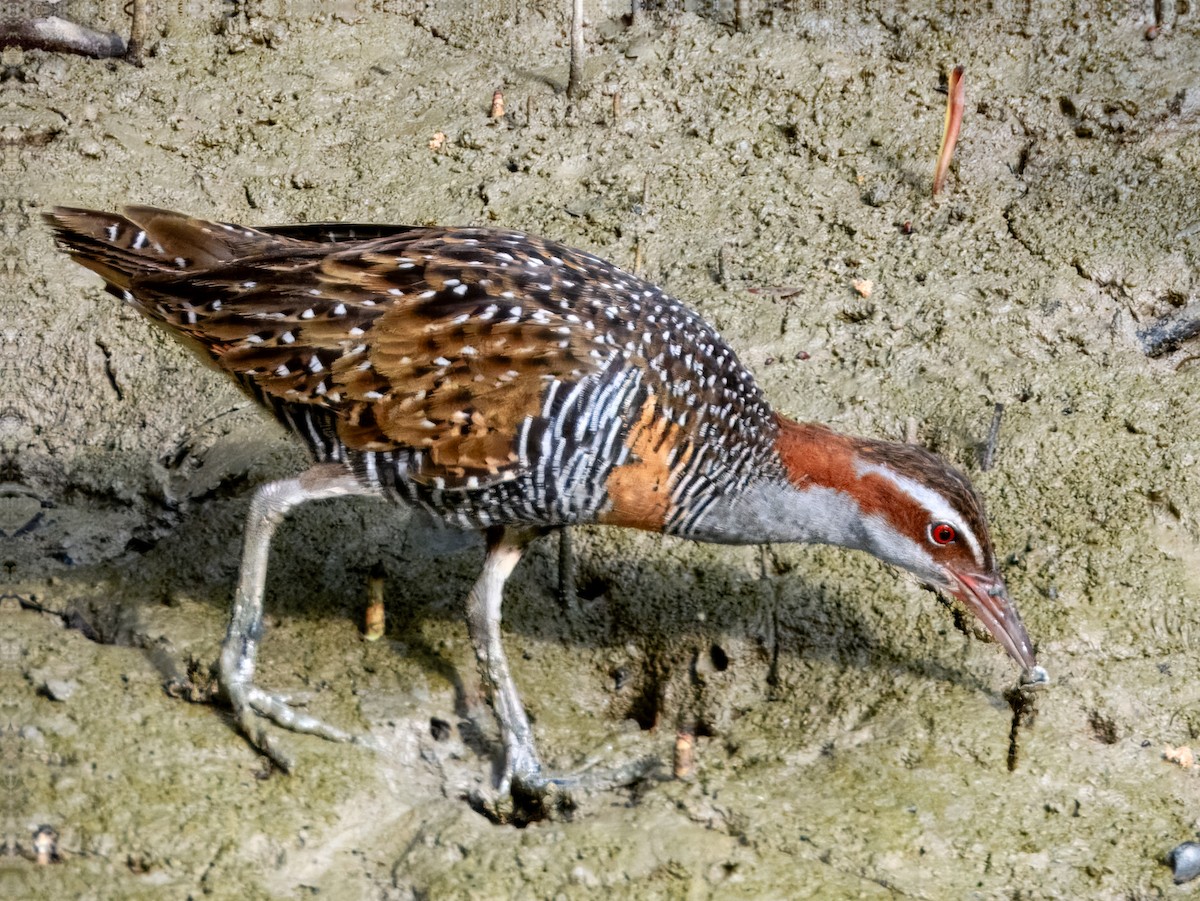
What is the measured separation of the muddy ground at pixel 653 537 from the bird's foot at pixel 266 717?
8 centimetres

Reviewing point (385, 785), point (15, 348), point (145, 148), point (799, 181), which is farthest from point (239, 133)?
point (385, 785)

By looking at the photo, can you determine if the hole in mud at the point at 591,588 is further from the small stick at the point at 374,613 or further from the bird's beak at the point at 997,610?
the bird's beak at the point at 997,610

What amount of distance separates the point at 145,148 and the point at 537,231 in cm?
231

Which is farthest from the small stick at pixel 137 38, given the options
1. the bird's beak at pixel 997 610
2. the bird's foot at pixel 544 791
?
the bird's beak at pixel 997 610

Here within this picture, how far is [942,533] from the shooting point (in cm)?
485

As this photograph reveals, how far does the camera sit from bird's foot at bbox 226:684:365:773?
502cm

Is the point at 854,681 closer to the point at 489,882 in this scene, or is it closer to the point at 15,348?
the point at 489,882

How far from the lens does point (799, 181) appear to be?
7.14 meters

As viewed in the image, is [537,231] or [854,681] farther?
[537,231]

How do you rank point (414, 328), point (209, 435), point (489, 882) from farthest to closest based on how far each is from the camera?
point (209, 435)
point (414, 328)
point (489, 882)

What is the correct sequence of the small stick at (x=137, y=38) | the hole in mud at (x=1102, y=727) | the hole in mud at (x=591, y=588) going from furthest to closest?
the small stick at (x=137, y=38), the hole in mud at (x=591, y=588), the hole in mud at (x=1102, y=727)

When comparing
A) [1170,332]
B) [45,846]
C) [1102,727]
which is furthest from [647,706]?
[1170,332]

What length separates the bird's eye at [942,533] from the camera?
4832mm

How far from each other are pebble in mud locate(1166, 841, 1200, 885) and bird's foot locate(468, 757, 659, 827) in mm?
1880
